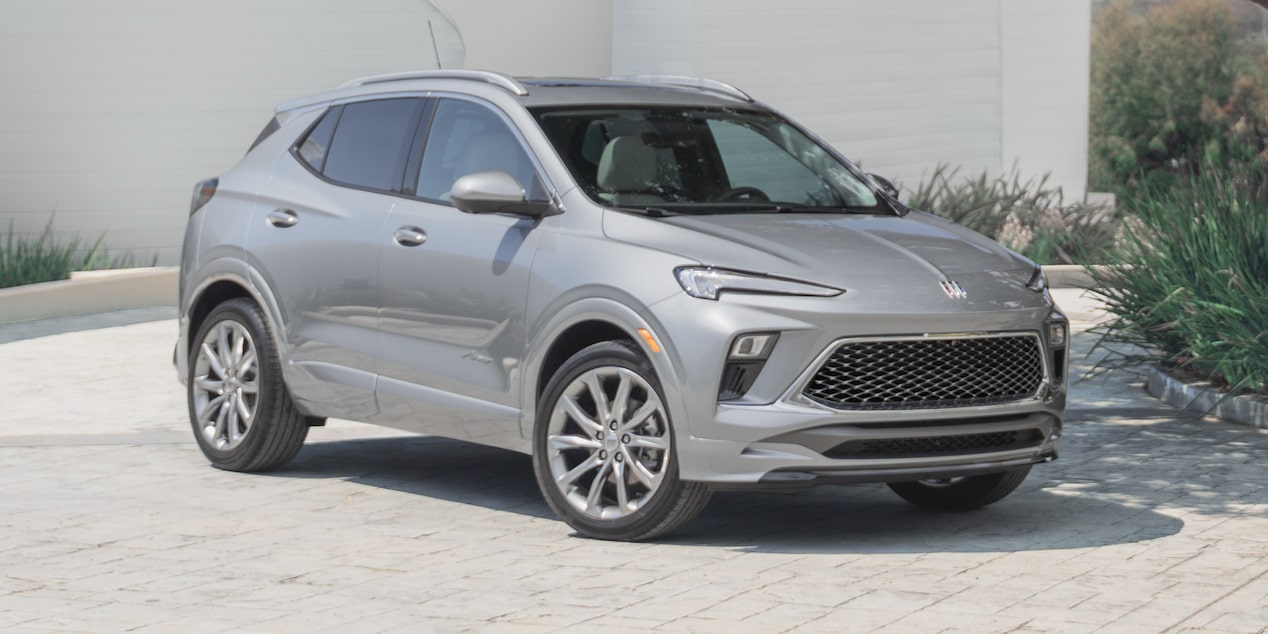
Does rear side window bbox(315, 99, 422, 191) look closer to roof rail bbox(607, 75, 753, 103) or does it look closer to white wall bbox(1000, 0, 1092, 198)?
roof rail bbox(607, 75, 753, 103)

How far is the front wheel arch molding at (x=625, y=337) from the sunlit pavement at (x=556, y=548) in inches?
20.3

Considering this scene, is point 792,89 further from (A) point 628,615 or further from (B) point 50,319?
(A) point 628,615

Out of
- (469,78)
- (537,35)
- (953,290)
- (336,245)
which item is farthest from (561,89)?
(537,35)

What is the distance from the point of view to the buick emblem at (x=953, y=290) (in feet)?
24.1

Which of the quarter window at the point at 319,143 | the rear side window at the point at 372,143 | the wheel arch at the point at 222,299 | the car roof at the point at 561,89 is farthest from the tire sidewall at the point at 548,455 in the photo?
the quarter window at the point at 319,143

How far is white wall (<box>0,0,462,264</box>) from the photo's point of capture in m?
17.6

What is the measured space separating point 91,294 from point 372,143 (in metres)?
8.52

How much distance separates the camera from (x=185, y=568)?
713 centimetres

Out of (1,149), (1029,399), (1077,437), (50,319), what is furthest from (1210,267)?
(1,149)

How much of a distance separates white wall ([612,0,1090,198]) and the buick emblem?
45.2 feet

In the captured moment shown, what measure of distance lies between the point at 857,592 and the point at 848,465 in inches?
27.2

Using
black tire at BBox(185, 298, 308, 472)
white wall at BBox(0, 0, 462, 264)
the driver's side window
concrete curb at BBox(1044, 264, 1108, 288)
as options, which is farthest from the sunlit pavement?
concrete curb at BBox(1044, 264, 1108, 288)

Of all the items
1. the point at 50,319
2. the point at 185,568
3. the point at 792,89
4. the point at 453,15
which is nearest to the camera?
the point at 185,568

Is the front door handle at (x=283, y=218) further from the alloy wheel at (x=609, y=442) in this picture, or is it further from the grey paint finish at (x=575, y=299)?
the alloy wheel at (x=609, y=442)
